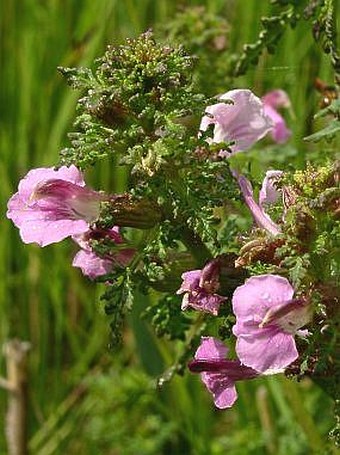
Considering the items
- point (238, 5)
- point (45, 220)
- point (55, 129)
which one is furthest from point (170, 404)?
point (45, 220)

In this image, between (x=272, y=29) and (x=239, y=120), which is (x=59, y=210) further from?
(x=272, y=29)

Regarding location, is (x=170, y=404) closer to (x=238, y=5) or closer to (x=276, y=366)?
(x=238, y=5)

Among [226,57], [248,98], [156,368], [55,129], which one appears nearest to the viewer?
[248,98]

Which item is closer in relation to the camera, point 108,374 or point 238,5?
point 108,374

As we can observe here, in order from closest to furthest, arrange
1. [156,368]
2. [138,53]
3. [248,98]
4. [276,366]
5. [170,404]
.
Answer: [276,366]
[138,53]
[248,98]
[156,368]
[170,404]

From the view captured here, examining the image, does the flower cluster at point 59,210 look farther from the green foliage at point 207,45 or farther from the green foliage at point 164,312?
the green foliage at point 207,45

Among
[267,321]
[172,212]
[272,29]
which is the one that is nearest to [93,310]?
[272,29]

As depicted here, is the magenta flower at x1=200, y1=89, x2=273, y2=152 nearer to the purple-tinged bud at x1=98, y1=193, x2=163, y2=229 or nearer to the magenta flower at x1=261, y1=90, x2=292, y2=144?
the purple-tinged bud at x1=98, y1=193, x2=163, y2=229
